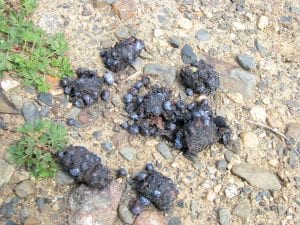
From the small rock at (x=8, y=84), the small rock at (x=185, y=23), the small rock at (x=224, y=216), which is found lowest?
the small rock at (x=224, y=216)

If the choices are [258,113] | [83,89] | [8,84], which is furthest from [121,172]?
[258,113]

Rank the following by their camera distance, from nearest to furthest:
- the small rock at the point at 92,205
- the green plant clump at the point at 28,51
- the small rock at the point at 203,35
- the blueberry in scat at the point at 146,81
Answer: the small rock at the point at 92,205 → the green plant clump at the point at 28,51 → the blueberry in scat at the point at 146,81 → the small rock at the point at 203,35

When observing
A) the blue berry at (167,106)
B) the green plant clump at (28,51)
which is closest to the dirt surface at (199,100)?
the green plant clump at (28,51)

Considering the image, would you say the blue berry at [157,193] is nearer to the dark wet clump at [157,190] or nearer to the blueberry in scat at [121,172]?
the dark wet clump at [157,190]

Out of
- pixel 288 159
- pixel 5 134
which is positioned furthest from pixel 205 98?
pixel 5 134

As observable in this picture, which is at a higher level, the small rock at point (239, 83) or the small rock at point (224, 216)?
the small rock at point (239, 83)

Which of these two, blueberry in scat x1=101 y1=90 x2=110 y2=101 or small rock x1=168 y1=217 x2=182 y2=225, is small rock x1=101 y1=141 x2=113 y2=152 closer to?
blueberry in scat x1=101 y1=90 x2=110 y2=101

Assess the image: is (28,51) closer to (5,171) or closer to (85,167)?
(5,171)
